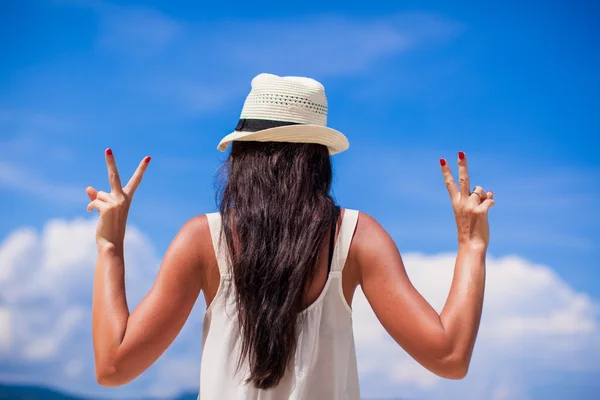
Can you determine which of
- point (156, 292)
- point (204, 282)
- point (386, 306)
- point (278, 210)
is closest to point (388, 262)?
point (386, 306)

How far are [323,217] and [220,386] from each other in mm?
832

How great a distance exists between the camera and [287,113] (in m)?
3.44

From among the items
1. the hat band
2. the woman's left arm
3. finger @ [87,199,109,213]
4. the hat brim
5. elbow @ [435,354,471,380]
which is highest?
the hat band

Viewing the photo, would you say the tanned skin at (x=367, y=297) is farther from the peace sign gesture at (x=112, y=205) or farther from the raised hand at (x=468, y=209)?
the peace sign gesture at (x=112, y=205)

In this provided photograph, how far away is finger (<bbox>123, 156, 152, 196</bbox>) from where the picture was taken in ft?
11.5

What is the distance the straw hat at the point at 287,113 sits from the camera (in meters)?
3.35

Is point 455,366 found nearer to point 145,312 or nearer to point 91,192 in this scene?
point 145,312

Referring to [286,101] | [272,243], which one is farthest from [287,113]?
[272,243]

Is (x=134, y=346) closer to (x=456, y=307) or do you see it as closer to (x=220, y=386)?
(x=220, y=386)

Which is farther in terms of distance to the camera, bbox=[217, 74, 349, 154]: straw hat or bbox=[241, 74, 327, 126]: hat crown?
bbox=[241, 74, 327, 126]: hat crown

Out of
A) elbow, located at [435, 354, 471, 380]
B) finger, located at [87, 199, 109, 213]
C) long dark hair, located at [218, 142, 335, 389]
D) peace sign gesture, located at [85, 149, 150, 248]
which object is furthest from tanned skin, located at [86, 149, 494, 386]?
finger, located at [87, 199, 109, 213]

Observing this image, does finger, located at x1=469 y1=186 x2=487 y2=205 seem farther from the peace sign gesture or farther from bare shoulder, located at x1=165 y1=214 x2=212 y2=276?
the peace sign gesture

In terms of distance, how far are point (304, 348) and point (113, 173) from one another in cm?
119

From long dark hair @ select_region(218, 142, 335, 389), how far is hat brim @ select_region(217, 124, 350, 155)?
0.18 feet
